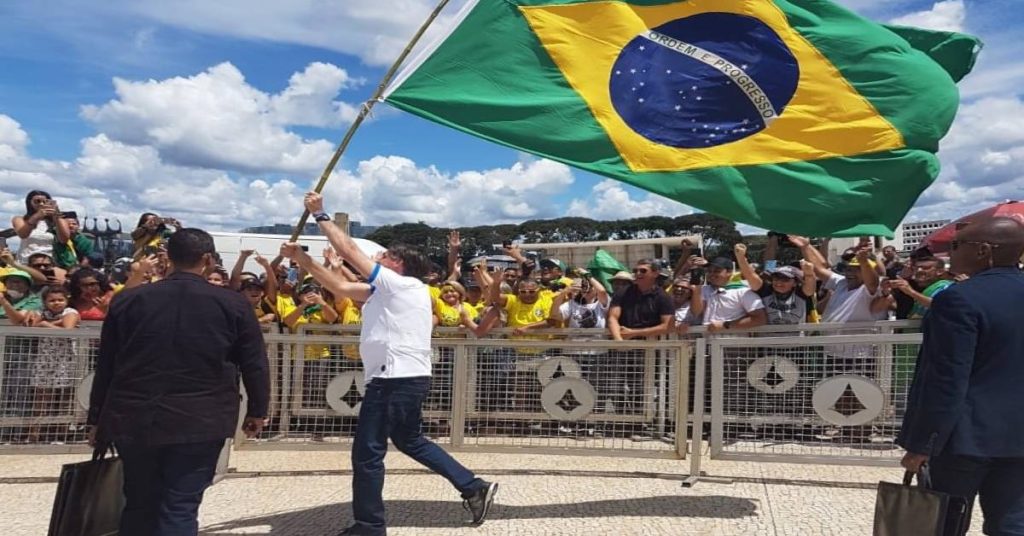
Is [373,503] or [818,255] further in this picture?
[818,255]

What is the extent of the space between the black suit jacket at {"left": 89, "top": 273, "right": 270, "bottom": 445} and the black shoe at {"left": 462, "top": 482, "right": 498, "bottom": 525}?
5.89ft

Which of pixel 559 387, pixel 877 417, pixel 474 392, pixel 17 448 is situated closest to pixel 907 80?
pixel 877 417

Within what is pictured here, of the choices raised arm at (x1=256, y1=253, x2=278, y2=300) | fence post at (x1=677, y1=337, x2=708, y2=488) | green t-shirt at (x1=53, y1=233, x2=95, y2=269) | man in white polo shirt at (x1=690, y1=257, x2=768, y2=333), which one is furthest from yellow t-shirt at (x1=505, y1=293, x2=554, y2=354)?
green t-shirt at (x1=53, y1=233, x2=95, y2=269)

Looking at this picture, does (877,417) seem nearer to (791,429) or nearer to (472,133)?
(791,429)

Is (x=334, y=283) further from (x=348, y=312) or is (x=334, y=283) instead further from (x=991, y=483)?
(x=991, y=483)

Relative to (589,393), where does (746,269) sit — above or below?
above

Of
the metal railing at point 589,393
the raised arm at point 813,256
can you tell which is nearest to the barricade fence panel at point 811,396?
the metal railing at point 589,393

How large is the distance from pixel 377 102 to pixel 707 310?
382 cm

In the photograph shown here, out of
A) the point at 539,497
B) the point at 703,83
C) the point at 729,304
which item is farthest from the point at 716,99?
the point at 539,497

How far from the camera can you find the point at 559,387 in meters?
6.13

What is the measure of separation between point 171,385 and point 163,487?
0.49 metres

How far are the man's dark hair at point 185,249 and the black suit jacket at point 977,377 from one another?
10.8 feet

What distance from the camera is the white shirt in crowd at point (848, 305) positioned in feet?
23.1

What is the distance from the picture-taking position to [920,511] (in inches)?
130
